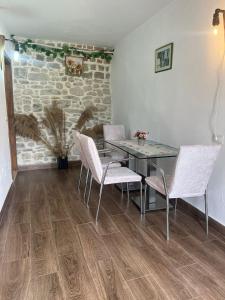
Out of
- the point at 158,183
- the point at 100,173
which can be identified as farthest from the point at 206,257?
the point at 100,173

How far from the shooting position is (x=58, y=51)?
15.0ft

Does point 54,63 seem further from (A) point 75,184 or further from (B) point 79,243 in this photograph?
(B) point 79,243

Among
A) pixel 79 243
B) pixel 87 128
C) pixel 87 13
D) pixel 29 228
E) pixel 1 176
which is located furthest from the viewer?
pixel 87 128

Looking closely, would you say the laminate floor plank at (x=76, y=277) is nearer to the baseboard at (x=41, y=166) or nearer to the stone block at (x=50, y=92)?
the baseboard at (x=41, y=166)

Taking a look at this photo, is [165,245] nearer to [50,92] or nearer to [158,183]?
[158,183]

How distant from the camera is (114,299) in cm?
152

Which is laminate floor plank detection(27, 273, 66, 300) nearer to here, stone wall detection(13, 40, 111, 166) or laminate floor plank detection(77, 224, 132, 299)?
laminate floor plank detection(77, 224, 132, 299)

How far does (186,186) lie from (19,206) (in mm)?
2098

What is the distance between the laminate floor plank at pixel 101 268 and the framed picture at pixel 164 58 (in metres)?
2.27

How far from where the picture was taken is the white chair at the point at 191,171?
6.56 feet

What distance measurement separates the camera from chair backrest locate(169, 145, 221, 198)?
200 centimetres

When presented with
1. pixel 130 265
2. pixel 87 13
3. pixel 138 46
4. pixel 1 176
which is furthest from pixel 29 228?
pixel 138 46

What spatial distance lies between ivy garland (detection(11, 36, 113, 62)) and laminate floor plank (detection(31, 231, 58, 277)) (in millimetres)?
3552

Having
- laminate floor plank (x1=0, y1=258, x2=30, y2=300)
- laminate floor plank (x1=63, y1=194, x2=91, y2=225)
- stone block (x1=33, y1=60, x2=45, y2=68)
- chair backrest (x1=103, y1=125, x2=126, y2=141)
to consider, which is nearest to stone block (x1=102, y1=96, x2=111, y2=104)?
chair backrest (x1=103, y1=125, x2=126, y2=141)
